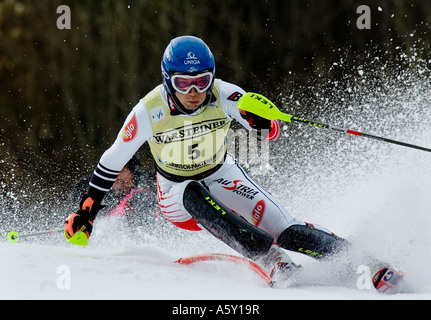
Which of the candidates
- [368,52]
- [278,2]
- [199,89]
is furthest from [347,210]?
[278,2]

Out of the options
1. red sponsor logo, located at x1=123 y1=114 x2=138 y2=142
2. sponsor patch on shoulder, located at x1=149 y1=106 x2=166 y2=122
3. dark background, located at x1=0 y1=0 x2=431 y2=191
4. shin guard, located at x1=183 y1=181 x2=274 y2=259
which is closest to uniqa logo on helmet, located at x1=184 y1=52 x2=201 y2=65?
sponsor patch on shoulder, located at x1=149 y1=106 x2=166 y2=122

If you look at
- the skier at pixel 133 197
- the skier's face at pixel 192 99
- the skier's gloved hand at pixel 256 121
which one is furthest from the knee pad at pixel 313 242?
the skier at pixel 133 197

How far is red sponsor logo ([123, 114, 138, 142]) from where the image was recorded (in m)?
3.78

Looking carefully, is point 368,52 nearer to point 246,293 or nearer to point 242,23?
point 242,23

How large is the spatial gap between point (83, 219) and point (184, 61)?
109cm

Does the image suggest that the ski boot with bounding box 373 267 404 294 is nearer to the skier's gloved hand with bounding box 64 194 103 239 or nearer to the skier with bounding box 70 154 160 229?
the skier's gloved hand with bounding box 64 194 103 239

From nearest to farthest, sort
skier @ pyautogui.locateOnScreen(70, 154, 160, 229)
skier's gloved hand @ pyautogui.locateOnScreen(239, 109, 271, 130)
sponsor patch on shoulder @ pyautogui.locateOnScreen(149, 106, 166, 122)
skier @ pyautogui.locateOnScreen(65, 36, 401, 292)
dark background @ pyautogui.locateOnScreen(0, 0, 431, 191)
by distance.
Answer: skier @ pyautogui.locateOnScreen(65, 36, 401, 292), skier's gloved hand @ pyautogui.locateOnScreen(239, 109, 271, 130), sponsor patch on shoulder @ pyautogui.locateOnScreen(149, 106, 166, 122), skier @ pyautogui.locateOnScreen(70, 154, 160, 229), dark background @ pyautogui.locateOnScreen(0, 0, 431, 191)

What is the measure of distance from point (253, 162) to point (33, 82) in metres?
5.81

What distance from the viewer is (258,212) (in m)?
3.87

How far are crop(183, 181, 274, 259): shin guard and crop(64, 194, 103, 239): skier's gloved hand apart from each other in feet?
2.02

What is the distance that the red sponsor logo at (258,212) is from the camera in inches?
152

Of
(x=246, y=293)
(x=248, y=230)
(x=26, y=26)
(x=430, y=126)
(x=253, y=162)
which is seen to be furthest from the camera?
(x=26, y=26)

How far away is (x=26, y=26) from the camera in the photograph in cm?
1260

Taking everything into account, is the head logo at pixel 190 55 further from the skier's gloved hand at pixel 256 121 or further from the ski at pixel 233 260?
the ski at pixel 233 260
